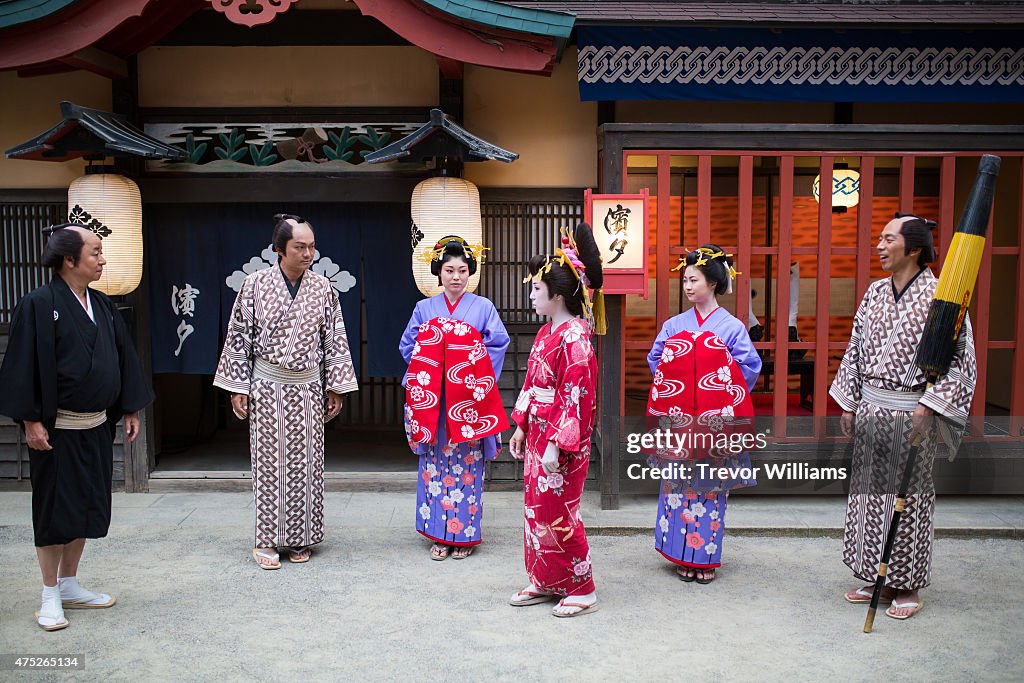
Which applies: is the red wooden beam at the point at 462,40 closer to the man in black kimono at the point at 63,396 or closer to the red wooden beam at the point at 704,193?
the red wooden beam at the point at 704,193

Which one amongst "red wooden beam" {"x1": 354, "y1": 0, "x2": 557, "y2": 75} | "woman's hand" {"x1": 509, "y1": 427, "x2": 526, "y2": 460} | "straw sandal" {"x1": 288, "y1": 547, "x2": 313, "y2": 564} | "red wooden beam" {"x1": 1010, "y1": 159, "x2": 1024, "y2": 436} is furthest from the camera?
"red wooden beam" {"x1": 1010, "y1": 159, "x2": 1024, "y2": 436}

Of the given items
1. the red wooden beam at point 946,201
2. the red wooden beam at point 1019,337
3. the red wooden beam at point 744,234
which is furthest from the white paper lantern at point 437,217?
the red wooden beam at point 1019,337

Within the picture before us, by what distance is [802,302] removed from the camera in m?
10.6

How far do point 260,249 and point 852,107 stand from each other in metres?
4.98

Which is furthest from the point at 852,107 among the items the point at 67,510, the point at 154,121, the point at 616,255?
the point at 67,510

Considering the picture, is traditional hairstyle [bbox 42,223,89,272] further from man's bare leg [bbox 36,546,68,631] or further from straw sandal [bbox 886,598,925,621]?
straw sandal [bbox 886,598,925,621]

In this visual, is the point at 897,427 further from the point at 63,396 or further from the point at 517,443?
the point at 63,396

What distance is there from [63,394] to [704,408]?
3.56m

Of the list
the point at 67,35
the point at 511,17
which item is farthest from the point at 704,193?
the point at 67,35

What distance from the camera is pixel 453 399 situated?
19.9 ft

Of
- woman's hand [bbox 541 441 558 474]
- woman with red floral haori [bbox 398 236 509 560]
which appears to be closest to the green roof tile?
woman with red floral haori [bbox 398 236 509 560]

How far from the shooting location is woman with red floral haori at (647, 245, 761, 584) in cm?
559

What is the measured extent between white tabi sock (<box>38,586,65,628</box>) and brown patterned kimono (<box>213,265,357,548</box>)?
1.26m

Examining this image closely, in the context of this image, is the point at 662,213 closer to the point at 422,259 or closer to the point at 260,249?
the point at 422,259
